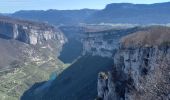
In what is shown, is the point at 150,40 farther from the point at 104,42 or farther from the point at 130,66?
the point at 104,42

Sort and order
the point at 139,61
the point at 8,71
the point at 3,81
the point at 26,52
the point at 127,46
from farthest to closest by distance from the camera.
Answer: the point at 26,52 → the point at 8,71 → the point at 3,81 → the point at 127,46 → the point at 139,61

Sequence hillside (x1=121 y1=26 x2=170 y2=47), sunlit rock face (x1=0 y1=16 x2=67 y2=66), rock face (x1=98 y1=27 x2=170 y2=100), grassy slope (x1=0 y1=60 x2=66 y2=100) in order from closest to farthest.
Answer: rock face (x1=98 y1=27 x2=170 y2=100)
hillside (x1=121 y1=26 x2=170 y2=47)
grassy slope (x1=0 y1=60 x2=66 y2=100)
sunlit rock face (x1=0 y1=16 x2=67 y2=66)

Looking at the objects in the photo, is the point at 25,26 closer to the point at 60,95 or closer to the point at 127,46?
the point at 60,95

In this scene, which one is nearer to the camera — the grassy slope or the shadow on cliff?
the shadow on cliff

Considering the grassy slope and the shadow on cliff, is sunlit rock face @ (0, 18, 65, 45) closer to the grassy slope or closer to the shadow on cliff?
the grassy slope

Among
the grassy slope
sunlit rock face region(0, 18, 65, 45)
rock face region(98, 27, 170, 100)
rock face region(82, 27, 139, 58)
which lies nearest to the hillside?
rock face region(98, 27, 170, 100)

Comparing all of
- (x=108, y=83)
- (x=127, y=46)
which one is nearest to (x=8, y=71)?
(x=127, y=46)

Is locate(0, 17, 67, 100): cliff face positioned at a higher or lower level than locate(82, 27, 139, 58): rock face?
lower

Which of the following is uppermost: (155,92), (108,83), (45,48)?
(155,92)
